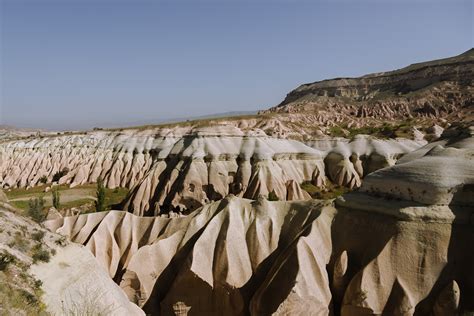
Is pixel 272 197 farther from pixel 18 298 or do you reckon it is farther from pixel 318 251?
pixel 18 298

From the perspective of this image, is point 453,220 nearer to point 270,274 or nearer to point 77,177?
point 270,274

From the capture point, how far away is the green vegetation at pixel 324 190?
44.6 m

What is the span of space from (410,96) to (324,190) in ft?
267

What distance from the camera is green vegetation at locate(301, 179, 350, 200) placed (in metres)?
44.6

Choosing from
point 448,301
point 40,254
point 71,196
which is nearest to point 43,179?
point 71,196

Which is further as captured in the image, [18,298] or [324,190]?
[324,190]

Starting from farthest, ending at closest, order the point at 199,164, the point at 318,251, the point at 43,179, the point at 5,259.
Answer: the point at 43,179, the point at 199,164, the point at 318,251, the point at 5,259

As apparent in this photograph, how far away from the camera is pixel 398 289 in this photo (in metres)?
16.1

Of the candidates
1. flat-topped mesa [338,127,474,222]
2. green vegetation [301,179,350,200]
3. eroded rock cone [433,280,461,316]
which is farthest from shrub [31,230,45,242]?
green vegetation [301,179,350,200]

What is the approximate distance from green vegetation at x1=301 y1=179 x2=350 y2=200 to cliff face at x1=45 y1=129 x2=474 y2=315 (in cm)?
2232

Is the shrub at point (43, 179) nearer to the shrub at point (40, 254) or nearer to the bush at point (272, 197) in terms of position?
the bush at point (272, 197)

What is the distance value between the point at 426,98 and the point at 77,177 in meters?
97.3

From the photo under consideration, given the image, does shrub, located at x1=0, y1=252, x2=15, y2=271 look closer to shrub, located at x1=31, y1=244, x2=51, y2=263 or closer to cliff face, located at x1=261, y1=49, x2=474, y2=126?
shrub, located at x1=31, y1=244, x2=51, y2=263

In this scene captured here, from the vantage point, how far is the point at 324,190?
4672 cm
